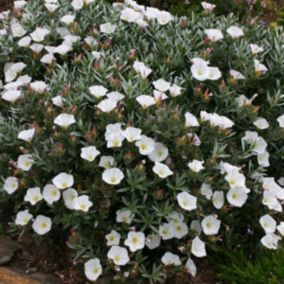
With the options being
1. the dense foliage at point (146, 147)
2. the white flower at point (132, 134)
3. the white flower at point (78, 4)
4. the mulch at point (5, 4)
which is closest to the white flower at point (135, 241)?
the dense foliage at point (146, 147)

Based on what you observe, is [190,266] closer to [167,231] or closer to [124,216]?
[167,231]

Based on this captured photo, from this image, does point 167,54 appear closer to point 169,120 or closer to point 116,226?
point 169,120

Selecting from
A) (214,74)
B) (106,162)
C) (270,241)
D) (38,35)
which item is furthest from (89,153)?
(38,35)

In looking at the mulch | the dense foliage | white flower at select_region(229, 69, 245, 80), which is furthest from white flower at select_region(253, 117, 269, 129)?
the mulch

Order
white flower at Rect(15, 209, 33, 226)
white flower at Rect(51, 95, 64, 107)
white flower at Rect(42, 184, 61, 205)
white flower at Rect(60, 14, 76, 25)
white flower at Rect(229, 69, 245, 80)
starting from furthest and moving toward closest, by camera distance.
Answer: white flower at Rect(60, 14, 76, 25), white flower at Rect(229, 69, 245, 80), white flower at Rect(51, 95, 64, 107), white flower at Rect(15, 209, 33, 226), white flower at Rect(42, 184, 61, 205)

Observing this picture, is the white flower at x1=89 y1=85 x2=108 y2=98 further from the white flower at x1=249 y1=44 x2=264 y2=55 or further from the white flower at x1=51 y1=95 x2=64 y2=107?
the white flower at x1=249 y1=44 x2=264 y2=55

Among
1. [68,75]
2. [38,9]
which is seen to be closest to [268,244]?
[68,75]
